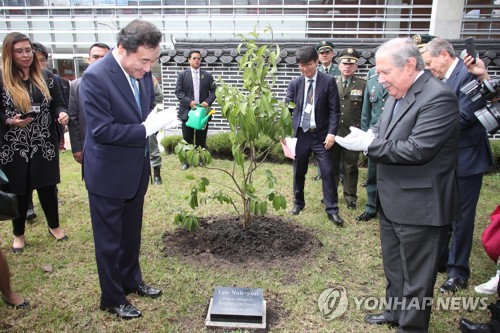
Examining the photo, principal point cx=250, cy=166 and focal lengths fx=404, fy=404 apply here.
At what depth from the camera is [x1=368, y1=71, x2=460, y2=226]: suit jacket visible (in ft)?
7.91

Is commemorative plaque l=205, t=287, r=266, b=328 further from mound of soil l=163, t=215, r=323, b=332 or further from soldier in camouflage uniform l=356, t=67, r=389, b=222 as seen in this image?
soldier in camouflage uniform l=356, t=67, r=389, b=222

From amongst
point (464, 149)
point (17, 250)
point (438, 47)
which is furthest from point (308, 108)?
point (17, 250)

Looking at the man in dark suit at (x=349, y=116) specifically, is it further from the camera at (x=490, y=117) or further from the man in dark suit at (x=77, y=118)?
the man in dark suit at (x=77, y=118)

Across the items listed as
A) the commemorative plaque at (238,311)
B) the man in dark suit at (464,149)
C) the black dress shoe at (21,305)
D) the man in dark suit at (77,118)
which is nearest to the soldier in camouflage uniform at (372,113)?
the man in dark suit at (464,149)

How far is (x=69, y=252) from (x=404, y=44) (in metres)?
3.68

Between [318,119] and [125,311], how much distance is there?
3.12 meters

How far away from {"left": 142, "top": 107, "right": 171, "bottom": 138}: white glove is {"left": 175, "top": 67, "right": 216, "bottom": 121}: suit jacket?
168 inches

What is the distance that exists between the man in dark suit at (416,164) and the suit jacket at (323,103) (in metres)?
2.29

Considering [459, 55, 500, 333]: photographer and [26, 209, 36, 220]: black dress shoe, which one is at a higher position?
[459, 55, 500, 333]: photographer

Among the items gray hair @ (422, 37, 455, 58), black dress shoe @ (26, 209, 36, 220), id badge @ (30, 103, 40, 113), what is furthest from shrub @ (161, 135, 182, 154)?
gray hair @ (422, 37, 455, 58)

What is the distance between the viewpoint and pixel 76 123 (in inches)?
175

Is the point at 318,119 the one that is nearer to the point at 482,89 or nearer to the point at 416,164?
the point at 482,89

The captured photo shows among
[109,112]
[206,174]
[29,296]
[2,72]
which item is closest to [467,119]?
[109,112]

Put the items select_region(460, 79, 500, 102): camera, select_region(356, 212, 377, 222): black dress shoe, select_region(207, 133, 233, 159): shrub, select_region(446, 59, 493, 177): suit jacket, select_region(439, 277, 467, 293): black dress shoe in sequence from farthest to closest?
select_region(207, 133, 233, 159): shrub
select_region(356, 212, 377, 222): black dress shoe
select_region(439, 277, 467, 293): black dress shoe
select_region(446, 59, 493, 177): suit jacket
select_region(460, 79, 500, 102): camera
